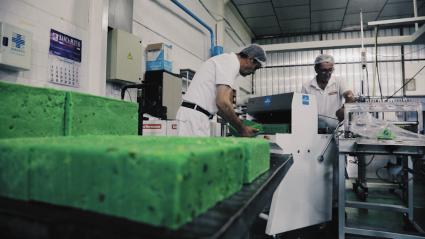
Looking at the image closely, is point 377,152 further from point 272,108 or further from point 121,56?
point 121,56

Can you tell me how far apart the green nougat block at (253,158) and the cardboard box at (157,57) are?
1912 mm

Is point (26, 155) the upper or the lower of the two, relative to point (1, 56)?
lower

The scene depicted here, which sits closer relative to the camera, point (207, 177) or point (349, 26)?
point (207, 177)

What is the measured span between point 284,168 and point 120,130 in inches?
25.1

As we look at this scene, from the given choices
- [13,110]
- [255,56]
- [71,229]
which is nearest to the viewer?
[71,229]

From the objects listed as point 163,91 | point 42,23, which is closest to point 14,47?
point 42,23

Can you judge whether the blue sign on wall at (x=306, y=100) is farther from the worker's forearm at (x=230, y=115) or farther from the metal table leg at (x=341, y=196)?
the worker's forearm at (x=230, y=115)

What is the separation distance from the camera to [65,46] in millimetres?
1747

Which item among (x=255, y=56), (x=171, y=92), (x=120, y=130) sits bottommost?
(x=120, y=130)

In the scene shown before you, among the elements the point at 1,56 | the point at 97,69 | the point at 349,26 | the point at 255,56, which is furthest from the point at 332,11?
the point at 1,56

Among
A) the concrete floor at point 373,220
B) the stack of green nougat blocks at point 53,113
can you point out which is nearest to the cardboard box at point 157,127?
the concrete floor at point 373,220

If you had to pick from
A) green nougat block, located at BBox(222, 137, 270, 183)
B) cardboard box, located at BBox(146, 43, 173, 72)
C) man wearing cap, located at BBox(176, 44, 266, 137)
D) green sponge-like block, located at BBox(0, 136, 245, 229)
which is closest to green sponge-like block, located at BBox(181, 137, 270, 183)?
green nougat block, located at BBox(222, 137, 270, 183)

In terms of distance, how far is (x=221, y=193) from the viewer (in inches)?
21.8

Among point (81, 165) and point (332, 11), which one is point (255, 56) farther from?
point (332, 11)
